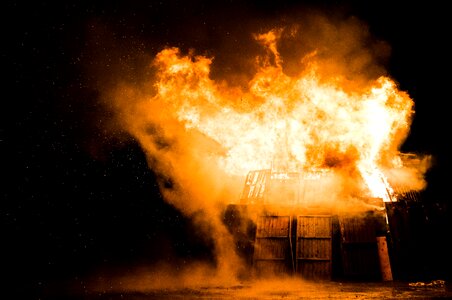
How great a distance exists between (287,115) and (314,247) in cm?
552

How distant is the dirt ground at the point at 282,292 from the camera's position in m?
6.87

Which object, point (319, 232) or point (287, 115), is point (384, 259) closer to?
point (319, 232)

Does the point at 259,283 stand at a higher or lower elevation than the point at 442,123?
lower

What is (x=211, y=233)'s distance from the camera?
1151cm

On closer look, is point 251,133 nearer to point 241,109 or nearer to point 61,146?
point 241,109

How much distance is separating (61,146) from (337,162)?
12.1 meters

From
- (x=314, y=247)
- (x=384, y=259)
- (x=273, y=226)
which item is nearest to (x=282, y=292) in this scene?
(x=314, y=247)

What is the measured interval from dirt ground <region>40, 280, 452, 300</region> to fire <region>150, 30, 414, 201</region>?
15.6 feet

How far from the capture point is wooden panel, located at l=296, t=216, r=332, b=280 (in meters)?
9.41

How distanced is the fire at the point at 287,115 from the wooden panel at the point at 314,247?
2568 millimetres

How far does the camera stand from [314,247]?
984cm

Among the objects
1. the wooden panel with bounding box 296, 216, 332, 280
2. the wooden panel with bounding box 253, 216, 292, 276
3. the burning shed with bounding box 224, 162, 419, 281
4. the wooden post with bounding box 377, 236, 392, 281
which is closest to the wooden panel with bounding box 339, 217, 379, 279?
the burning shed with bounding box 224, 162, 419, 281

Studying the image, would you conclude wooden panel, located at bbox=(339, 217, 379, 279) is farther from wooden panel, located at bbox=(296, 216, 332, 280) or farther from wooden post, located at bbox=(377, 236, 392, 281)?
wooden panel, located at bbox=(296, 216, 332, 280)

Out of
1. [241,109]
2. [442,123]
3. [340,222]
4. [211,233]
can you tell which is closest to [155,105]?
[241,109]
